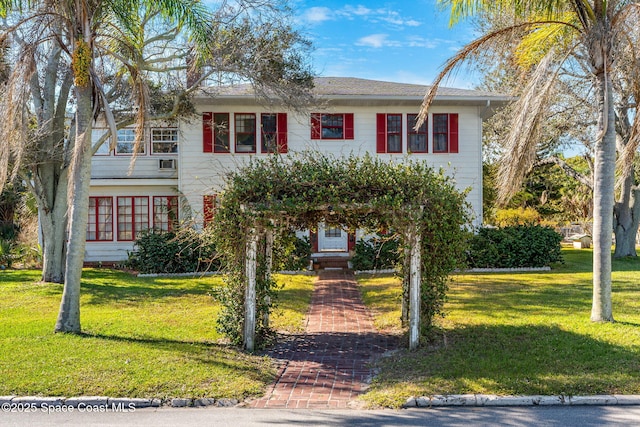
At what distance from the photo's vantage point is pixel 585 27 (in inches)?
348

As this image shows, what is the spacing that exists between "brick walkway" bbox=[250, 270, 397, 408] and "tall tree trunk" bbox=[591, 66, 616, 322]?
12.2 feet

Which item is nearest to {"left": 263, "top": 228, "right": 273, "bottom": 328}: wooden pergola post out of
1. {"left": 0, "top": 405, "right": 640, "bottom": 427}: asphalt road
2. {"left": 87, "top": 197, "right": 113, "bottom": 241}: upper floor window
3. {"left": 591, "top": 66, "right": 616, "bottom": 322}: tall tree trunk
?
{"left": 0, "top": 405, "right": 640, "bottom": 427}: asphalt road

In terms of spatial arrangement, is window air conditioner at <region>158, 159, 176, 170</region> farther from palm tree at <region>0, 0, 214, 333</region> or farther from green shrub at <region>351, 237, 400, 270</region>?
palm tree at <region>0, 0, 214, 333</region>

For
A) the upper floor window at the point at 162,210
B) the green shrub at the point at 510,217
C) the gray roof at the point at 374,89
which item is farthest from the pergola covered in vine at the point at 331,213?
the green shrub at the point at 510,217

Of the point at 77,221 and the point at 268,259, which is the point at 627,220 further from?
the point at 77,221

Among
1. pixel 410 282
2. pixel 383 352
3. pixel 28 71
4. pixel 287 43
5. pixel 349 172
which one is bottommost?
pixel 383 352

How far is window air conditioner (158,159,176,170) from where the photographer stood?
1966 cm

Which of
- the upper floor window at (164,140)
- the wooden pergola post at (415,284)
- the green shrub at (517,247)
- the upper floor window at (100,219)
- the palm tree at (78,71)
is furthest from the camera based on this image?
the upper floor window at (164,140)

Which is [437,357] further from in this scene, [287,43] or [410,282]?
[287,43]

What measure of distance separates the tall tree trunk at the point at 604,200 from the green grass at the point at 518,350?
49cm

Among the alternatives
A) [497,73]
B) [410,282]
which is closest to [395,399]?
[410,282]

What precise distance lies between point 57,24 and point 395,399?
27.8ft

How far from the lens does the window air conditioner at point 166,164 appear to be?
64.5 feet

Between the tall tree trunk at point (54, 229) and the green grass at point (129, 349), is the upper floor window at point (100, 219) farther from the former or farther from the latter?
the green grass at point (129, 349)
